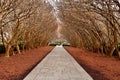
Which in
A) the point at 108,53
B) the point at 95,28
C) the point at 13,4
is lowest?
the point at 108,53

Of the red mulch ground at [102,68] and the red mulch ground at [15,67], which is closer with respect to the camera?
the red mulch ground at [15,67]

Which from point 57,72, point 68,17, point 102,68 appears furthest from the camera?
point 68,17

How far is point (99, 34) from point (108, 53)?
107 inches

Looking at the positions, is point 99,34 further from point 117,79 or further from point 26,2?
point 117,79

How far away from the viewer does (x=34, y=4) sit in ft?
72.2

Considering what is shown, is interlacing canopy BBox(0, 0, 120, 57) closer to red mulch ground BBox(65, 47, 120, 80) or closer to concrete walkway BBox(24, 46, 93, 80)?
red mulch ground BBox(65, 47, 120, 80)

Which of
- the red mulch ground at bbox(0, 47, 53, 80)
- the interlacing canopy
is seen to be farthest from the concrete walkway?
the interlacing canopy

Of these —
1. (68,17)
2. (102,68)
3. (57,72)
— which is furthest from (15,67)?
(68,17)

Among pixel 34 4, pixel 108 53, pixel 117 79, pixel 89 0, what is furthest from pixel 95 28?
pixel 117 79

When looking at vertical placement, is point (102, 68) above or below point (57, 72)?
below

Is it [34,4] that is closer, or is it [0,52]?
[34,4]

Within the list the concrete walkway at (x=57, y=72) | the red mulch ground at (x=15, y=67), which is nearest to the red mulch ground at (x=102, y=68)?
the concrete walkway at (x=57, y=72)

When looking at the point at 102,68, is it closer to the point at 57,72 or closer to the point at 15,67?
the point at 57,72

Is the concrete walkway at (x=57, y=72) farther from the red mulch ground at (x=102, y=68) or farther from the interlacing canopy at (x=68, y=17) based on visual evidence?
the interlacing canopy at (x=68, y=17)
